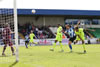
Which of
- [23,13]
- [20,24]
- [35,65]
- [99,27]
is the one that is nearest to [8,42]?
[35,65]

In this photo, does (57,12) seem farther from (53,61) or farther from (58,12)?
(53,61)

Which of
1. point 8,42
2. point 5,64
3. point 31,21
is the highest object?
point 31,21

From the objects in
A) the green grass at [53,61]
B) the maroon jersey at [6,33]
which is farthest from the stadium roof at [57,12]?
the green grass at [53,61]

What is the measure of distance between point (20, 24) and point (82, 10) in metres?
11.9

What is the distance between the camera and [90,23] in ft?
116

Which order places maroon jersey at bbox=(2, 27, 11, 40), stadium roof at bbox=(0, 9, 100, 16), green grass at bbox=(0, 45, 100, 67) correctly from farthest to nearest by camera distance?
1. stadium roof at bbox=(0, 9, 100, 16)
2. maroon jersey at bbox=(2, 27, 11, 40)
3. green grass at bbox=(0, 45, 100, 67)

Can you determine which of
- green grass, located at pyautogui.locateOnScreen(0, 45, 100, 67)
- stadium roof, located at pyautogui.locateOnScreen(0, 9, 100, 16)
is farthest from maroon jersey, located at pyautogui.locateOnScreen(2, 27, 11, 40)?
stadium roof, located at pyautogui.locateOnScreen(0, 9, 100, 16)

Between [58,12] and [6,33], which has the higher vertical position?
[58,12]

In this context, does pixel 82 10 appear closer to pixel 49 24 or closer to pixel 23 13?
pixel 49 24

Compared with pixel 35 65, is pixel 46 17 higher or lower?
higher

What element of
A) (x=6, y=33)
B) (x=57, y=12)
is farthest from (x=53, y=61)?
(x=57, y=12)

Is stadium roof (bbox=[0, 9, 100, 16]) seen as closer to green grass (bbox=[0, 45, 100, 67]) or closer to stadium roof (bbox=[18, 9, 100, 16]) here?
stadium roof (bbox=[18, 9, 100, 16])

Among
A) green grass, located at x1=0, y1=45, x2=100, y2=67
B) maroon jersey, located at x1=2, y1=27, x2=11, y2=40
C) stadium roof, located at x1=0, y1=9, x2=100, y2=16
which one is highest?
stadium roof, located at x1=0, y1=9, x2=100, y2=16

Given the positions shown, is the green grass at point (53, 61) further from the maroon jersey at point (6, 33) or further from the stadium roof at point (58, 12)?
the stadium roof at point (58, 12)
